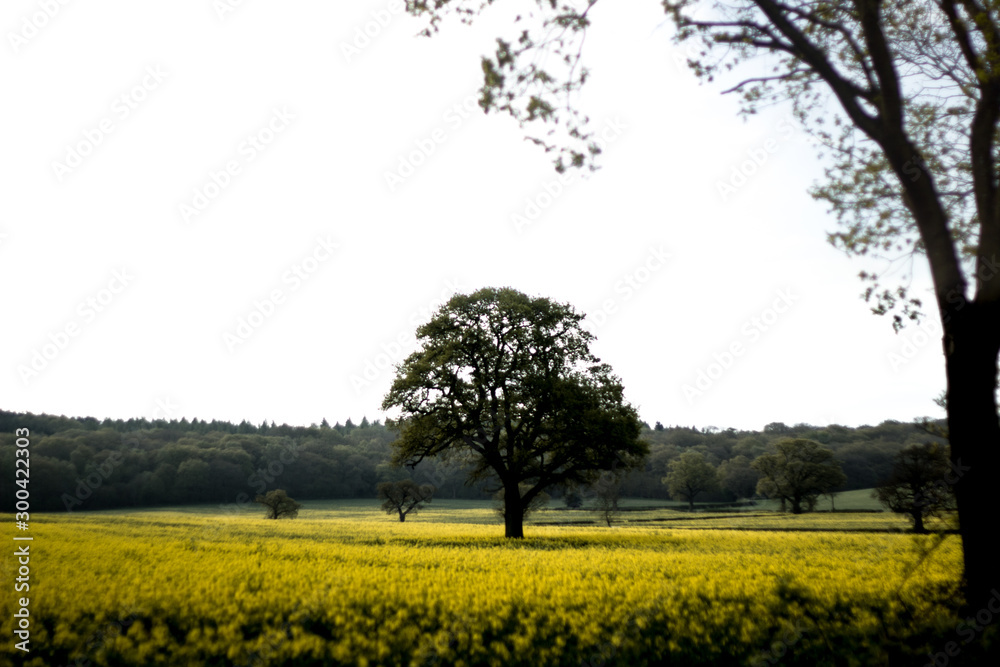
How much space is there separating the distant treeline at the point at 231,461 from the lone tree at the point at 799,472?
528 inches

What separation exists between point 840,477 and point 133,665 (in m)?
87.8

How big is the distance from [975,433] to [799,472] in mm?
77334

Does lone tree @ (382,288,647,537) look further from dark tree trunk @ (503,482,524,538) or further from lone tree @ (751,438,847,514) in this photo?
lone tree @ (751,438,847,514)

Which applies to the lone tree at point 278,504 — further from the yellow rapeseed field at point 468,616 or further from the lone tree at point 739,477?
the lone tree at point 739,477

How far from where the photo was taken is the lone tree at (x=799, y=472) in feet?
239

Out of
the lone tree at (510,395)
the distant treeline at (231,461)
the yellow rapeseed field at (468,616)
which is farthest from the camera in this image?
the distant treeline at (231,461)

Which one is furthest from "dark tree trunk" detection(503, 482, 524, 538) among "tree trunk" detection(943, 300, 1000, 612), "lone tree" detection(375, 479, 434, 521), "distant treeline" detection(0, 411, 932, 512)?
"lone tree" detection(375, 479, 434, 521)

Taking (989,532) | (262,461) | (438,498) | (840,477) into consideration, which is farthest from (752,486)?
(989,532)

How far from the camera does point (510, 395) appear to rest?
25.9 metres

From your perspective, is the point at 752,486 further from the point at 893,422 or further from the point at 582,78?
the point at 582,78

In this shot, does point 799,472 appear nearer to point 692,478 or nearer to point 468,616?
point 692,478

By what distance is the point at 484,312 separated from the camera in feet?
87.7

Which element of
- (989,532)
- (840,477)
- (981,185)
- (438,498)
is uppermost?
A: (981,185)

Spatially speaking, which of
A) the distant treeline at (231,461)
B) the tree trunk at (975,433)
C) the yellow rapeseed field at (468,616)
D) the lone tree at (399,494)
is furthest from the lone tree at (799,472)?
the tree trunk at (975,433)
